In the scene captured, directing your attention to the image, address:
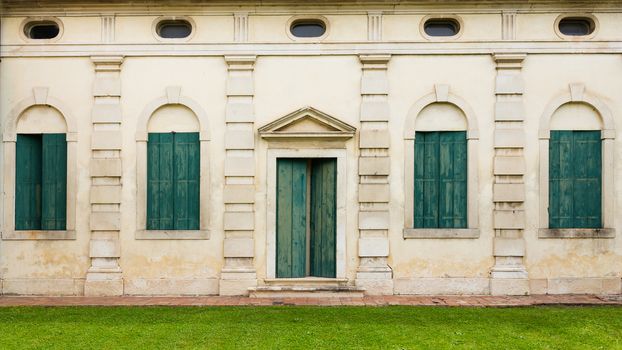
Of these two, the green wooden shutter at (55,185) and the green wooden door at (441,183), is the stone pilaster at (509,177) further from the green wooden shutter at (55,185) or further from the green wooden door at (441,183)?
the green wooden shutter at (55,185)

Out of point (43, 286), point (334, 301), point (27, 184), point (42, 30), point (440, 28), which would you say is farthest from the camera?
point (42, 30)

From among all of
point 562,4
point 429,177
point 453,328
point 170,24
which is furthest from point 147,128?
point 562,4

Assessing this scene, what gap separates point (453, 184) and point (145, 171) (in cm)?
701

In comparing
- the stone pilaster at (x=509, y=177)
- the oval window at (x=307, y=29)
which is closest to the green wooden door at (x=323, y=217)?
the oval window at (x=307, y=29)

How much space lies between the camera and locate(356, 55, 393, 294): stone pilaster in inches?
500

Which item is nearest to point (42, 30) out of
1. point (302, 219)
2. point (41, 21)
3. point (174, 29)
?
point (41, 21)

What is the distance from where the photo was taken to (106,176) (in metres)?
12.8

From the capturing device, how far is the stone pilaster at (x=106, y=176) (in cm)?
1273

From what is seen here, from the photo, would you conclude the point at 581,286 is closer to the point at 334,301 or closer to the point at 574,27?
the point at 334,301

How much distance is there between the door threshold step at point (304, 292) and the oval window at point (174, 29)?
6044mm

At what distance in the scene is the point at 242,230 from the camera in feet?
41.8

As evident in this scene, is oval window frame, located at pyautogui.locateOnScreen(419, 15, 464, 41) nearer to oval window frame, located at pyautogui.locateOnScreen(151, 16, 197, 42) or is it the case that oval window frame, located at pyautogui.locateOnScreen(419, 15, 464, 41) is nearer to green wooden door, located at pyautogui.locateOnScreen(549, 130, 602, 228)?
green wooden door, located at pyautogui.locateOnScreen(549, 130, 602, 228)

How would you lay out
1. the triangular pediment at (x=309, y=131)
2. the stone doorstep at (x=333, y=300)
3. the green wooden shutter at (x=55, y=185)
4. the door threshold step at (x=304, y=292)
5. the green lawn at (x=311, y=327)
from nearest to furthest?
the green lawn at (x=311, y=327), the stone doorstep at (x=333, y=300), the door threshold step at (x=304, y=292), the triangular pediment at (x=309, y=131), the green wooden shutter at (x=55, y=185)

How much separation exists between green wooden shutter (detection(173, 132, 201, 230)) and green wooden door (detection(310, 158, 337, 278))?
2651 millimetres
